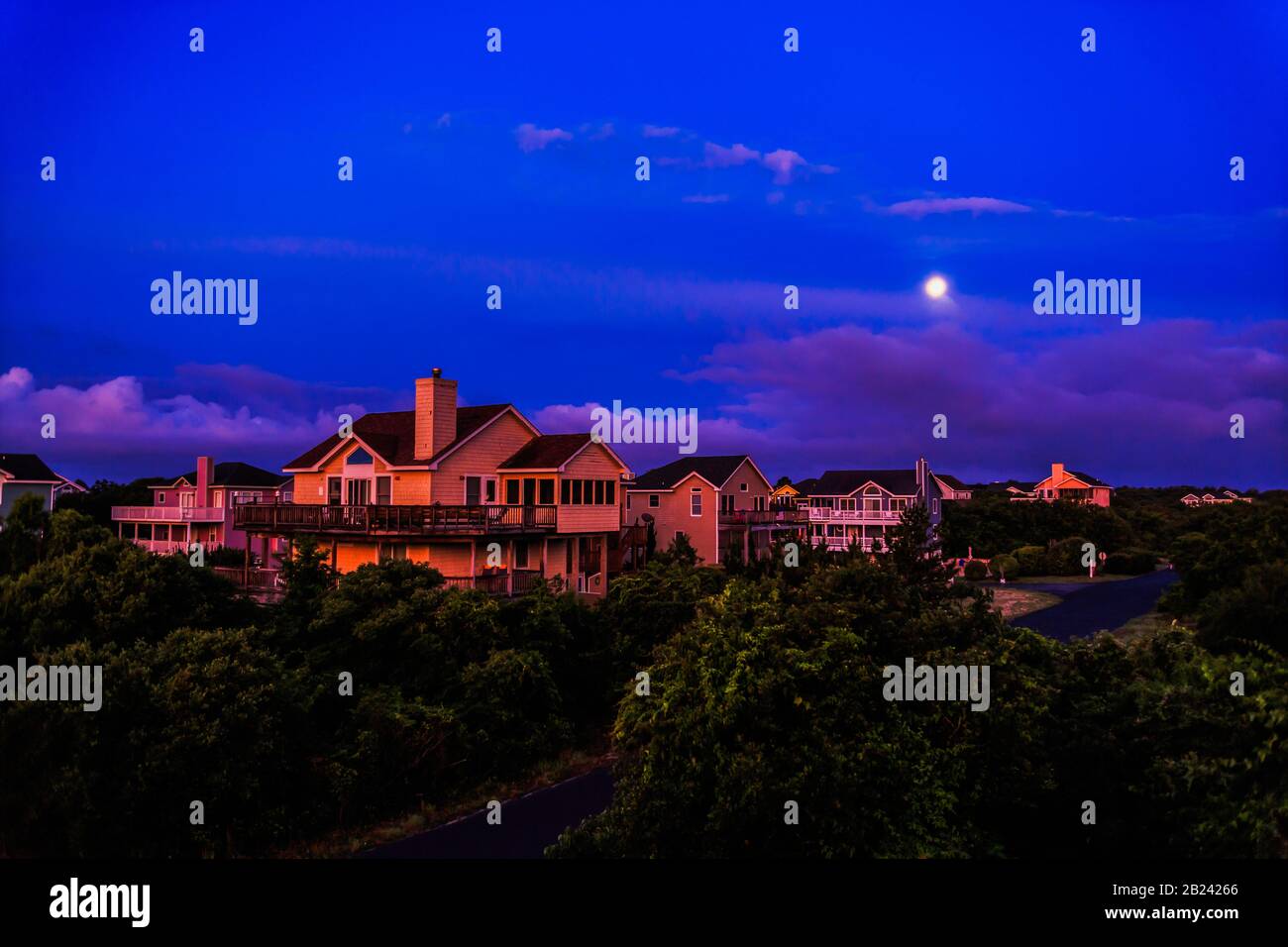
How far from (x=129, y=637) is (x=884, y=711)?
1768 centimetres

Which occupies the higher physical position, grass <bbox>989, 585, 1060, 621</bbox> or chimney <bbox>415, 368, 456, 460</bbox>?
chimney <bbox>415, 368, 456, 460</bbox>

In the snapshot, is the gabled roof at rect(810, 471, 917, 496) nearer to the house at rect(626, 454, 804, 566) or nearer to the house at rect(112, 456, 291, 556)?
the house at rect(626, 454, 804, 566)

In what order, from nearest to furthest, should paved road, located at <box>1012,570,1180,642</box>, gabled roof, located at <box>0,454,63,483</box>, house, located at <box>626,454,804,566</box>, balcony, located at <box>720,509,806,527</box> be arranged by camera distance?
paved road, located at <box>1012,570,1180,642</box> → house, located at <box>626,454,804,566</box> → balcony, located at <box>720,509,806,527</box> → gabled roof, located at <box>0,454,63,483</box>

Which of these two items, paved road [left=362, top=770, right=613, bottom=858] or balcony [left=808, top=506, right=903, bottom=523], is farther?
balcony [left=808, top=506, right=903, bottom=523]

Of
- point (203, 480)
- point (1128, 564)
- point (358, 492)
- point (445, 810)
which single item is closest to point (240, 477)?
point (203, 480)

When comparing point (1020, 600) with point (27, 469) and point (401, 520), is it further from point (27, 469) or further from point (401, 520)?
point (27, 469)

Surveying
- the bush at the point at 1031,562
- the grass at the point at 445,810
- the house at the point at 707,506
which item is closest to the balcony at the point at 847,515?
the bush at the point at 1031,562

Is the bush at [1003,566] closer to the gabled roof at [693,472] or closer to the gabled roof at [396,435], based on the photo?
the gabled roof at [693,472]

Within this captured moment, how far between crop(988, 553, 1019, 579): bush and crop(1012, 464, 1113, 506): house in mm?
40899

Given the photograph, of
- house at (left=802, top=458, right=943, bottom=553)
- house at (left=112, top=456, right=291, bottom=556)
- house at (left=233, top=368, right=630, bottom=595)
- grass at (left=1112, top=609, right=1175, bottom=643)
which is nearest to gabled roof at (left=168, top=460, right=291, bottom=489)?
house at (left=112, top=456, right=291, bottom=556)

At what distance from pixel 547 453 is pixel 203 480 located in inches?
1203

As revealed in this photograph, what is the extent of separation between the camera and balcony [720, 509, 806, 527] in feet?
168
